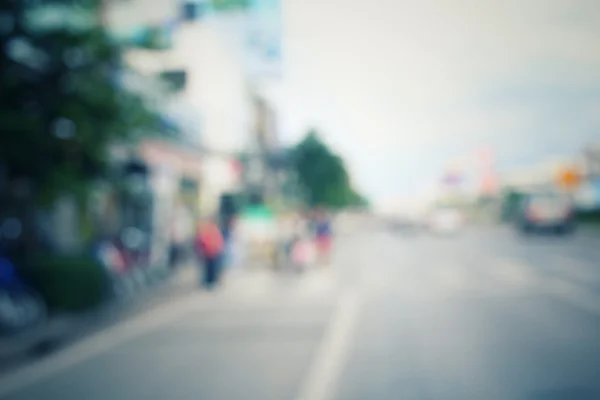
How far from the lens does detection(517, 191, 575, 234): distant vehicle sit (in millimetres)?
32450

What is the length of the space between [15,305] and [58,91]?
3.39 metres

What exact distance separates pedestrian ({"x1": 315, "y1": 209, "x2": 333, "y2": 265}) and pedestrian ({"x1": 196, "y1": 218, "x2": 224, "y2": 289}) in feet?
22.1

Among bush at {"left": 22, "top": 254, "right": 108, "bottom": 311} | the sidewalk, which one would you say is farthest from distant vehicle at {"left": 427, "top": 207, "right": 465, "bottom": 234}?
bush at {"left": 22, "top": 254, "right": 108, "bottom": 311}

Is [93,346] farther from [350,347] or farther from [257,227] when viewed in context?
[257,227]

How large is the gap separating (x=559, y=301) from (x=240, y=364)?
6.51 metres

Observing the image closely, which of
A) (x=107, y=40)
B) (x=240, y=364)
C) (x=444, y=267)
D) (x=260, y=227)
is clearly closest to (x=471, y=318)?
(x=240, y=364)

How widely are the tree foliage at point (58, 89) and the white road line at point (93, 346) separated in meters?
2.30

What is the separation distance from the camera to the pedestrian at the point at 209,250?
49.9 feet

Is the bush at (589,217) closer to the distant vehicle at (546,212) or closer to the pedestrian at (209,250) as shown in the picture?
the distant vehicle at (546,212)

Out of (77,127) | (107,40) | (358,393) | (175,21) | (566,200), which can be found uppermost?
(175,21)

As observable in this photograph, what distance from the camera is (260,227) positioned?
22297mm

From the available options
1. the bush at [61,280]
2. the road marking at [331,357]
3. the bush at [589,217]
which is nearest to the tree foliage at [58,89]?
the bush at [61,280]

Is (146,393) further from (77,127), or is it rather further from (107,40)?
(107,40)

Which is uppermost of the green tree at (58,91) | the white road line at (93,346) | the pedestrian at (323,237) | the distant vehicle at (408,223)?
the green tree at (58,91)
